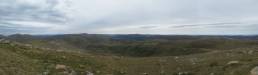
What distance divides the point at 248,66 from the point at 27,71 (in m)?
14.4

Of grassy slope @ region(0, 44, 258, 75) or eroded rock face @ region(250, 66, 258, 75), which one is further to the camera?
grassy slope @ region(0, 44, 258, 75)

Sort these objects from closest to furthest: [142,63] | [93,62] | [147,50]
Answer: [93,62]
[142,63]
[147,50]

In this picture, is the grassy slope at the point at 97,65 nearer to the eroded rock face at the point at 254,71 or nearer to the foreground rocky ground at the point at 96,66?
the foreground rocky ground at the point at 96,66

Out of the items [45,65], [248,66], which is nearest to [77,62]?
[45,65]

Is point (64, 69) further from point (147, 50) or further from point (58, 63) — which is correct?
point (147, 50)

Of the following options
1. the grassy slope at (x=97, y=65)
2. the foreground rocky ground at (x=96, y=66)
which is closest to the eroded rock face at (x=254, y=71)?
the foreground rocky ground at (x=96, y=66)

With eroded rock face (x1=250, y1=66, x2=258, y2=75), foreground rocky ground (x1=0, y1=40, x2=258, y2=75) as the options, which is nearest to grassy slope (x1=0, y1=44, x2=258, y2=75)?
foreground rocky ground (x1=0, y1=40, x2=258, y2=75)

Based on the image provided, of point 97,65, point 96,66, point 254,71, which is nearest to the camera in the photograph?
point 254,71

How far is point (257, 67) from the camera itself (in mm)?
21234

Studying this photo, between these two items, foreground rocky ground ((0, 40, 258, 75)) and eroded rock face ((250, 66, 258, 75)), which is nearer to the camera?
eroded rock face ((250, 66, 258, 75))

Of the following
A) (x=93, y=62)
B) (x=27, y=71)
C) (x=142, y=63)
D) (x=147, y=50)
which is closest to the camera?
(x=27, y=71)

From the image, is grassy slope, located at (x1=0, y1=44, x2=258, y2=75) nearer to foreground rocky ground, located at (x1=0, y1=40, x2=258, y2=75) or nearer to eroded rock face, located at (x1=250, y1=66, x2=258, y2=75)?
foreground rocky ground, located at (x1=0, y1=40, x2=258, y2=75)

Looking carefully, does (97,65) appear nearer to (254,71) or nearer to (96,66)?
(96,66)

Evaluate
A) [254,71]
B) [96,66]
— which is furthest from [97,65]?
[254,71]
